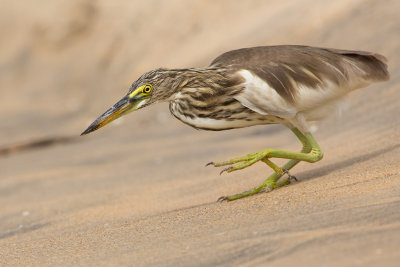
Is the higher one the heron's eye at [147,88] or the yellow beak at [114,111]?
the heron's eye at [147,88]

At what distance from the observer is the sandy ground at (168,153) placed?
3.84m

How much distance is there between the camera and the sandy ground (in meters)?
3.84

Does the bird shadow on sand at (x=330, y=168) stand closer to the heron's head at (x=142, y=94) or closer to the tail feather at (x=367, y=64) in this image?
the tail feather at (x=367, y=64)

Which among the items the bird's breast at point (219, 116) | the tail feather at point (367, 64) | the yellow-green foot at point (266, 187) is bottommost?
the yellow-green foot at point (266, 187)

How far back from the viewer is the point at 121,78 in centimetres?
1356

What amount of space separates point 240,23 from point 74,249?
867 cm

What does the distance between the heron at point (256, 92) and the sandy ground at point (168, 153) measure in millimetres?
388

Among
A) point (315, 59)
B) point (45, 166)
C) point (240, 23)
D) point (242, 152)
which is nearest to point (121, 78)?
point (240, 23)

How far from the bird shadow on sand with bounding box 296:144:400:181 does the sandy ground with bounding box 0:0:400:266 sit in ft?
0.09

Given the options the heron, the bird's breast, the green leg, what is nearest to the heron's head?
the heron

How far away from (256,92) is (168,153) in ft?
12.8

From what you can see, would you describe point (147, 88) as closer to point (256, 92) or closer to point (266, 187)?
point (256, 92)

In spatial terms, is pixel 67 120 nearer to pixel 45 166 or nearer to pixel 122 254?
pixel 45 166

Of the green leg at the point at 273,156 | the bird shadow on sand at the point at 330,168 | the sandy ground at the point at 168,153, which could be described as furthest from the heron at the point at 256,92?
the sandy ground at the point at 168,153
